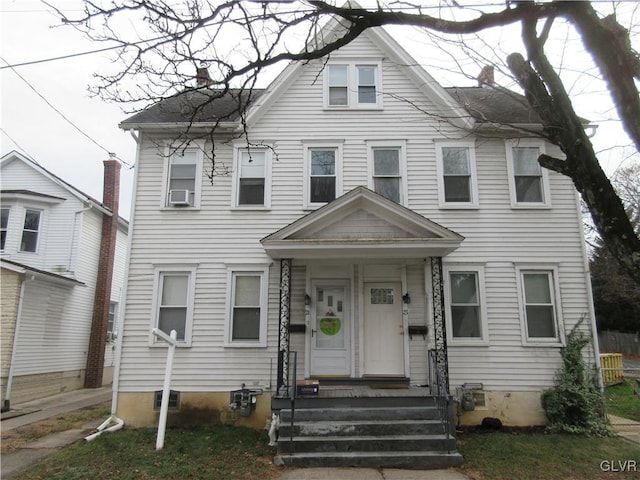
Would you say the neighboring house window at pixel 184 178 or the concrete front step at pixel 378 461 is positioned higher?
the neighboring house window at pixel 184 178

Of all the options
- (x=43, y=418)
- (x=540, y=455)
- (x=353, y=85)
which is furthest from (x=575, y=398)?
(x=43, y=418)

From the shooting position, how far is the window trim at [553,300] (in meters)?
9.02

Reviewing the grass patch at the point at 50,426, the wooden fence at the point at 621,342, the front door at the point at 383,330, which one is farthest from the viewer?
the wooden fence at the point at 621,342

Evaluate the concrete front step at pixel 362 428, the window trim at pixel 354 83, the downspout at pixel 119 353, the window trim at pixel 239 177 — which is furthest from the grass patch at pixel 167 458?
the window trim at pixel 354 83

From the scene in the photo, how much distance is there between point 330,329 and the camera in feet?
30.3

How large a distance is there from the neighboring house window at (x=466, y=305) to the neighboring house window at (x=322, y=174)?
10.4 ft

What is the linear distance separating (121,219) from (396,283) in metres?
12.4

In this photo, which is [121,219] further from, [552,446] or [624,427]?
[624,427]

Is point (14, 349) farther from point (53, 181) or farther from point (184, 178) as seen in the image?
point (184, 178)

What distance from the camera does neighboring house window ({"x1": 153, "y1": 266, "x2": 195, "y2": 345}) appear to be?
367 inches

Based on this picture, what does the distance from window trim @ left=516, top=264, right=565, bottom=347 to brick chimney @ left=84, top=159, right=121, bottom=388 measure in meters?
14.0

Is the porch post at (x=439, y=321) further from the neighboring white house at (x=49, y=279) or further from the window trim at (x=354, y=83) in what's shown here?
the neighboring white house at (x=49, y=279)

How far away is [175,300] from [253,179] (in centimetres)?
330

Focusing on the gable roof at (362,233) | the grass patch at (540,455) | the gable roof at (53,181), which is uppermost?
the gable roof at (53,181)
